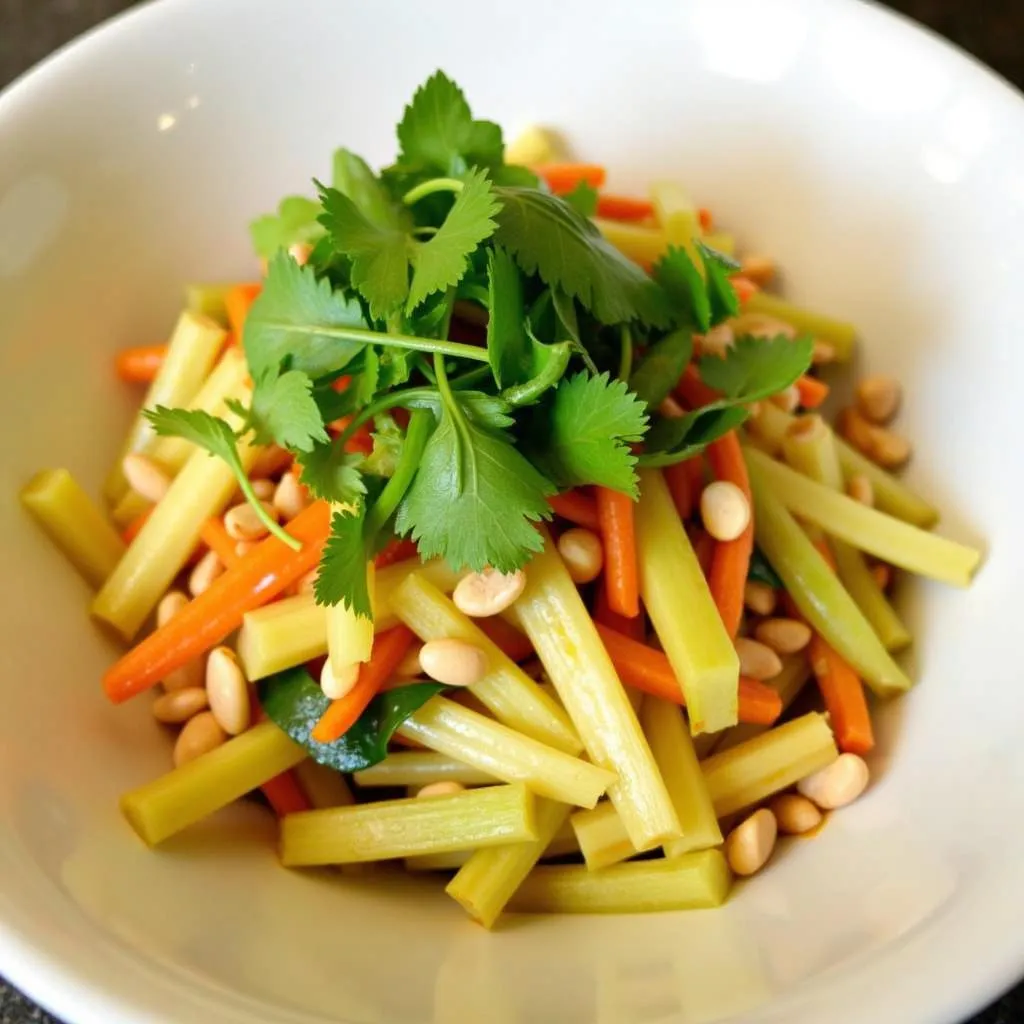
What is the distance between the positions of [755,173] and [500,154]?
0.73m

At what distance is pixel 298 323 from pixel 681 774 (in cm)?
101

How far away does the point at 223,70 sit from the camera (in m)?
2.38

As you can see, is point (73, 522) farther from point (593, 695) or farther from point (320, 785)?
point (593, 695)

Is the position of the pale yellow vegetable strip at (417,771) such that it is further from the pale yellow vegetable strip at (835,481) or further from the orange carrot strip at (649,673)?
the pale yellow vegetable strip at (835,481)

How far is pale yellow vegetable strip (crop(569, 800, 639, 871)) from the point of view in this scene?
5.76ft

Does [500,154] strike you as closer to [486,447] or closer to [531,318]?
[531,318]

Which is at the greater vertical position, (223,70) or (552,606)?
(223,70)

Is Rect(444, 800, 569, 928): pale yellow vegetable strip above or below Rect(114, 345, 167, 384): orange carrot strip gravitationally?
below

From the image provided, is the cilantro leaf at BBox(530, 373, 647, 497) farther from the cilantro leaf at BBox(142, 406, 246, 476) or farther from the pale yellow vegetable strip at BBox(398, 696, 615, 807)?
the cilantro leaf at BBox(142, 406, 246, 476)

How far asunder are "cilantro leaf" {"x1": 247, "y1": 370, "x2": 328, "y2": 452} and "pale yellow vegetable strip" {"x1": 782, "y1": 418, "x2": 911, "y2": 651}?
933 mm

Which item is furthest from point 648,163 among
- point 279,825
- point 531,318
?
point 279,825

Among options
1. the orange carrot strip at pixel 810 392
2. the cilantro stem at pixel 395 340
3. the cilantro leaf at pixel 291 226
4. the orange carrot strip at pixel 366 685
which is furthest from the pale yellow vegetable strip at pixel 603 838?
the cilantro leaf at pixel 291 226

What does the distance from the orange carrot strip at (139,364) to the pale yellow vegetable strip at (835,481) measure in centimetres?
131

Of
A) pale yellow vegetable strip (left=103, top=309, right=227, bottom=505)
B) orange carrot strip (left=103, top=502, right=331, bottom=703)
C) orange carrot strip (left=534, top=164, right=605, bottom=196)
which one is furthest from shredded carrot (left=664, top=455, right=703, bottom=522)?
pale yellow vegetable strip (left=103, top=309, right=227, bottom=505)
